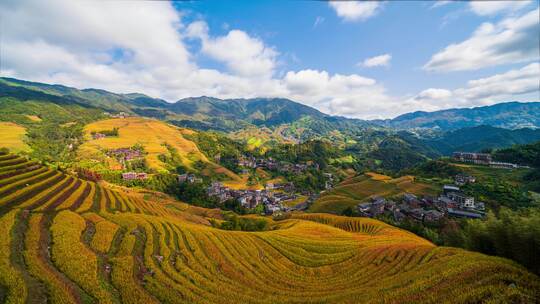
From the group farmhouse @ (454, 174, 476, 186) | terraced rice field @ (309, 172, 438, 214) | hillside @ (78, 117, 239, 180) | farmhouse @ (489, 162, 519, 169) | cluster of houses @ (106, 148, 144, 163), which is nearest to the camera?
terraced rice field @ (309, 172, 438, 214)

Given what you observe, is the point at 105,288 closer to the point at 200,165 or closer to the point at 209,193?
the point at 209,193

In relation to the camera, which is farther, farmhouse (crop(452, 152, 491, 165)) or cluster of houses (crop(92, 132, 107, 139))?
cluster of houses (crop(92, 132, 107, 139))

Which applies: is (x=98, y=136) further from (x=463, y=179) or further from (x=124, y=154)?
(x=463, y=179)

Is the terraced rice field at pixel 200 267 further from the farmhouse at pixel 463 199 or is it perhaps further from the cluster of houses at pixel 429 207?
the farmhouse at pixel 463 199

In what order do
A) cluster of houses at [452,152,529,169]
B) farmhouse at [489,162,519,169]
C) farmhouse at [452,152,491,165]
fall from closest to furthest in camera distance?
farmhouse at [489,162,519,169]
cluster of houses at [452,152,529,169]
farmhouse at [452,152,491,165]

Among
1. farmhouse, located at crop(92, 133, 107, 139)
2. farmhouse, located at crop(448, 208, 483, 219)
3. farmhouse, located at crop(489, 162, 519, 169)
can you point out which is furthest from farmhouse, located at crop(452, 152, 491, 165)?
farmhouse, located at crop(92, 133, 107, 139)

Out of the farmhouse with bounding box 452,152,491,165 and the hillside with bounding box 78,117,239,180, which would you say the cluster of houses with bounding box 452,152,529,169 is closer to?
the farmhouse with bounding box 452,152,491,165

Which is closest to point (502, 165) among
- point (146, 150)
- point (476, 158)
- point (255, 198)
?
point (476, 158)
